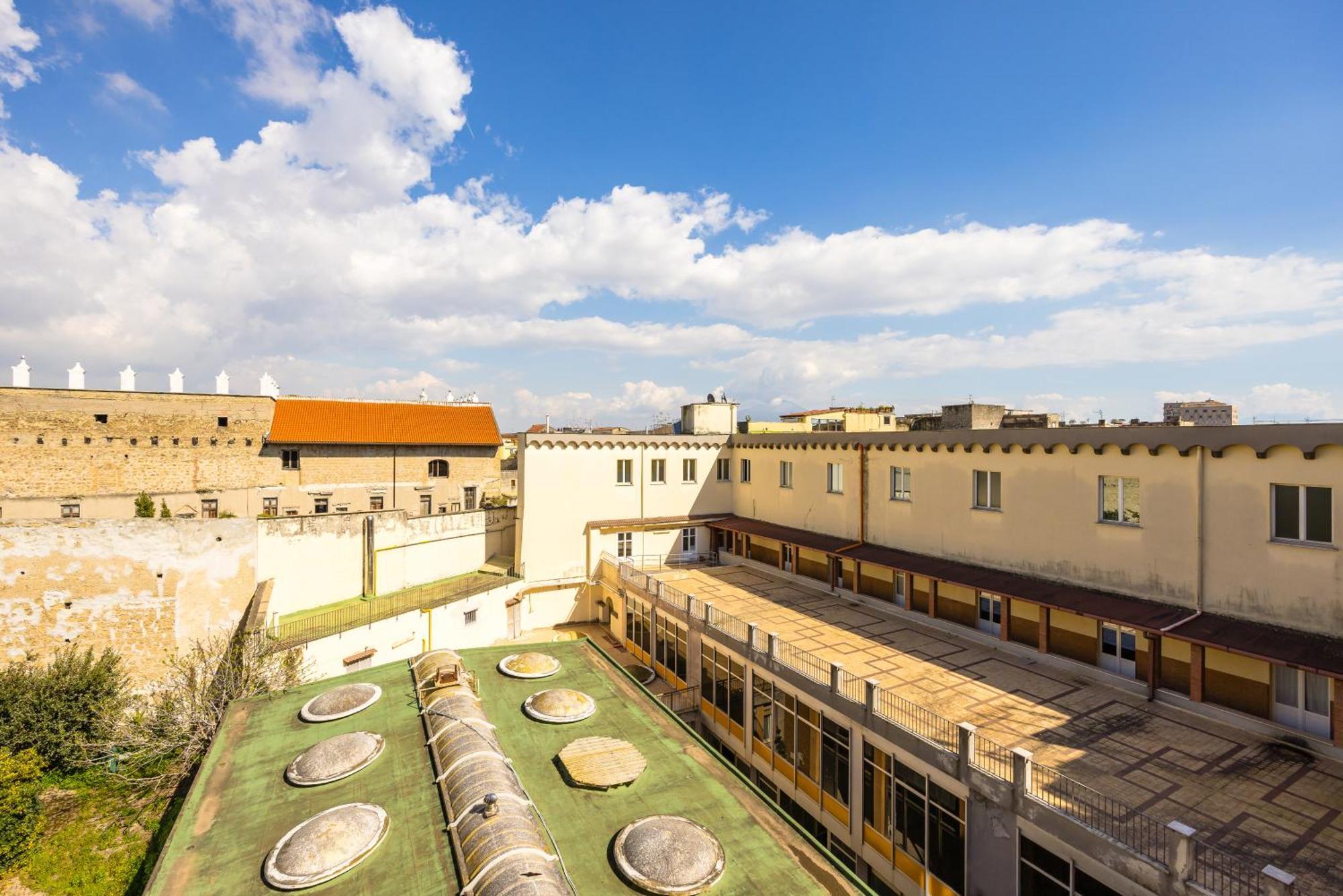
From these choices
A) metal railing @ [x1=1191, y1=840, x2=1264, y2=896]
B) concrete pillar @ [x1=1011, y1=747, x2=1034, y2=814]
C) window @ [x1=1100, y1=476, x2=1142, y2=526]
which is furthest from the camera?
window @ [x1=1100, y1=476, x2=1142, y2=526]

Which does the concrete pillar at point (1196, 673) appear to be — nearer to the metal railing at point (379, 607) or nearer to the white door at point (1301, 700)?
the white door at point (1301, 700)

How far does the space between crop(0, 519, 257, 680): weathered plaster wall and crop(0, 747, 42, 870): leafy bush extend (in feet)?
16.6

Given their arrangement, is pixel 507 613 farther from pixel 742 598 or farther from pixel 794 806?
pixel 794 806

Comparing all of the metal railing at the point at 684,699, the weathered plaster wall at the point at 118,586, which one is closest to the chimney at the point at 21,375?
the weathered plaster wall at the point at 118,586

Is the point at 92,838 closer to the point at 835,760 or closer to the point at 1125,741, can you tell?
the point at 835,760

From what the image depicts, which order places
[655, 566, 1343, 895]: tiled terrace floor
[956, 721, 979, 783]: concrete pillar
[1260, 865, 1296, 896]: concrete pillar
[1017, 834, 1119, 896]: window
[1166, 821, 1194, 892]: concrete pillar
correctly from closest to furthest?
1. [1260, 865, 1296, 896]: concrete pillar
2. [1166, 821, 1194, 892]: concrete pillar
3. [655, 566, 1343, 895]: tiled terrace floor
4. [1017, 834, 1119, 896]: window
5. [956, 721, 979, 783]: concrete pillar

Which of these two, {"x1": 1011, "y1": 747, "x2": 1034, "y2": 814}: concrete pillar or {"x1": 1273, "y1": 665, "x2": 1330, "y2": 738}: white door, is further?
{"x1": 1273, "y1": 665, "x2": 1330, "y2": 738}: white door

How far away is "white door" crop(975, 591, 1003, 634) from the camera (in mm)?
19503

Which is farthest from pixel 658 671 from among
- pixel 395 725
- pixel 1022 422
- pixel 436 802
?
pixel 1022 422

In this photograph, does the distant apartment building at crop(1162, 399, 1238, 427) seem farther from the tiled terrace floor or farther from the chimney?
the chimney

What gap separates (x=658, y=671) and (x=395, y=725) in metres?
13.7

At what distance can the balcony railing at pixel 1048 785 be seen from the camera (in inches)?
355

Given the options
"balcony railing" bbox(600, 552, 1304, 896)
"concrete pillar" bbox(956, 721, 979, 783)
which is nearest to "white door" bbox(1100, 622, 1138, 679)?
"balcony railing" bbox(600, 552, 1304, 896)

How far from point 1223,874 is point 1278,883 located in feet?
3.25
